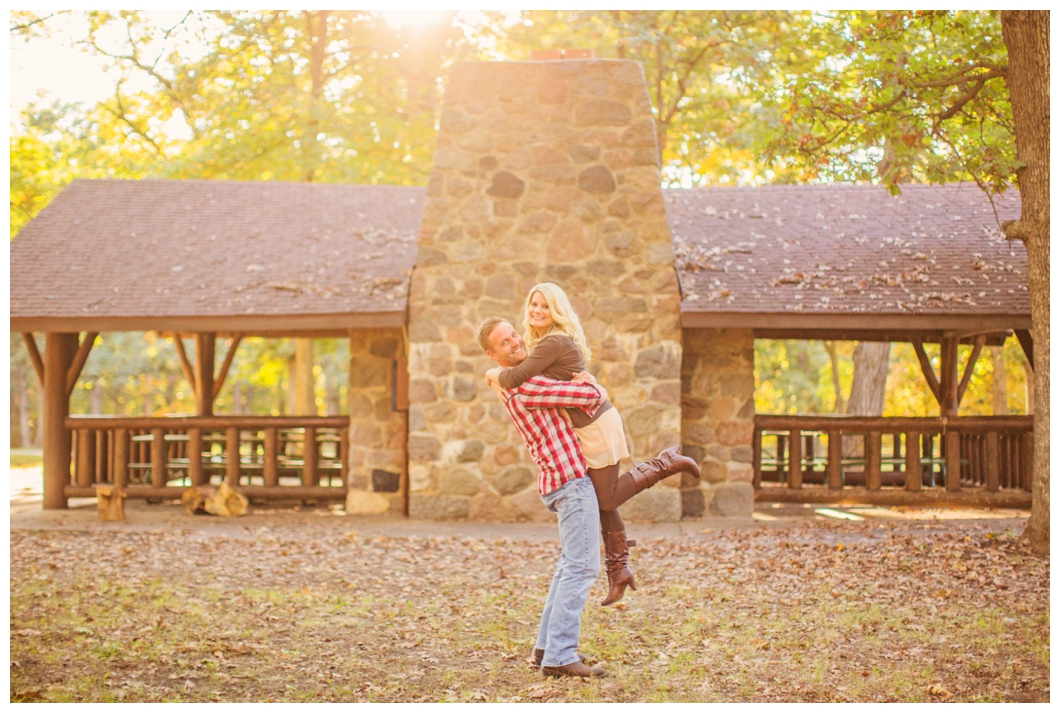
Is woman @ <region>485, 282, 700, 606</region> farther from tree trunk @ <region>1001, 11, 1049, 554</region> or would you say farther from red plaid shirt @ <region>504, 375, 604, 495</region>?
tree trunk @ <region>1001, 11, 1049, 554</region>

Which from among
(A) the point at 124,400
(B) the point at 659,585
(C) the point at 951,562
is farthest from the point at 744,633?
(A) the point at 124,400

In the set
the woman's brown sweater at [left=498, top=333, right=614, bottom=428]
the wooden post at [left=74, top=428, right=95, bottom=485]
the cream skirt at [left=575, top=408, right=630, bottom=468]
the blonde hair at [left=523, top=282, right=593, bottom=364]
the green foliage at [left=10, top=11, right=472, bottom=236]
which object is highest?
the green foliage at [left=10, top=11, right=472, bottom=236]

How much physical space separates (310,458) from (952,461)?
6.19m

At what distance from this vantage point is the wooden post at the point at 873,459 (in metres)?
9.13

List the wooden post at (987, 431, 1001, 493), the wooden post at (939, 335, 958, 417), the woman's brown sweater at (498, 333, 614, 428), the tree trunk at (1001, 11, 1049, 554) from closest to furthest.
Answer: the woman's brown sweater at (498, 333, 614, 428)
the tree trunk at (1001, 11, 1049, 554)
the wooden post at (987, 431, 1001, 493)
the wooden post at (939, 335, 958, 417)

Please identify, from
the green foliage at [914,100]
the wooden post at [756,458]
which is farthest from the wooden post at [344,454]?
the green foliage at [914,100]

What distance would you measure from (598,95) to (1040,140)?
3619 mm

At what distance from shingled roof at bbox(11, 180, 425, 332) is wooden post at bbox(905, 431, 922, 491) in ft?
16.1

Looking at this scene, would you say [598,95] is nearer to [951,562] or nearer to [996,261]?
[996,261]

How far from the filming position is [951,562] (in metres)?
6.24

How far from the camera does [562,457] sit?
12.4 ft

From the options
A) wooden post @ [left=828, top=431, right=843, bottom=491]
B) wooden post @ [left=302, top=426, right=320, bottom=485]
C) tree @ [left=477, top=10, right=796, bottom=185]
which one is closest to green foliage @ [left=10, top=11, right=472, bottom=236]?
tree @ [left=477, top=10, right=796, bottom=185]

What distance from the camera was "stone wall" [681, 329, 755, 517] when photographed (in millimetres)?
8820

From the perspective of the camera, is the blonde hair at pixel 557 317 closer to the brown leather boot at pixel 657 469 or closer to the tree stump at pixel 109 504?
the brown leather boot at pixel 657 469
